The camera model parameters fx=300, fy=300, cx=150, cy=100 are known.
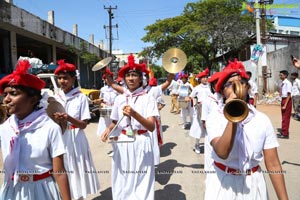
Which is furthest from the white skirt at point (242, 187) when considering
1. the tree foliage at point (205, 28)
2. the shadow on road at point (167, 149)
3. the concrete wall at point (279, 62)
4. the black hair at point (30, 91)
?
the tree foliage at point (205, 28)

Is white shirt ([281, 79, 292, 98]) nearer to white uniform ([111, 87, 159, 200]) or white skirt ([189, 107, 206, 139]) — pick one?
white skirt ([189, 107, 206, 139])

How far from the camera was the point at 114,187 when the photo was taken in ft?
11.5

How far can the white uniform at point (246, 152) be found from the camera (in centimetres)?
205

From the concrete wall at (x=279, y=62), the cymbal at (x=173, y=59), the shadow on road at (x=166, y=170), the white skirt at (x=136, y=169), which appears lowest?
the shadow on road at (x=166, y=170)

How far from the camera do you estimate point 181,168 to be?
575 centimetres

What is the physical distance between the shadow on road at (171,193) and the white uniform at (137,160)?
3.40 ft

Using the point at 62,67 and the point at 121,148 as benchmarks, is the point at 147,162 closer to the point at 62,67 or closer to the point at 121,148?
the point at 121,148

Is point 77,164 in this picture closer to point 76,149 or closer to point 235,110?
point 76,149

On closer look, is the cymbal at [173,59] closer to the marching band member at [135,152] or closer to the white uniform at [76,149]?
the marching band member at [135,152]

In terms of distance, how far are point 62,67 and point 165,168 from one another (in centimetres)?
302

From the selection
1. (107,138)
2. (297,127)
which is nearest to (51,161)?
(107,138)

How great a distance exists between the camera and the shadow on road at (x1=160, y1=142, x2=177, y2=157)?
691 centimetres

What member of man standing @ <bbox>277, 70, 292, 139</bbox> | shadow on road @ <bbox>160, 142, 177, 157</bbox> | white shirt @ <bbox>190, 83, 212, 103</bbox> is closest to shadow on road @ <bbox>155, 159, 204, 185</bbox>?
shadow on road @ <bbox>160, 142, 177, 157</bbox>

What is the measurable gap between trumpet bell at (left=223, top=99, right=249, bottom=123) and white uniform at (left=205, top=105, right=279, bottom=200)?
37 centimetres
